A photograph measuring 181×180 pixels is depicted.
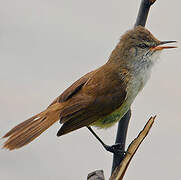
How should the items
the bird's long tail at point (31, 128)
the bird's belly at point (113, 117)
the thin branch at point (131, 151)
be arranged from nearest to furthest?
the thin branch at point (131, 151) → the bird's long tail at point (31, 128) → the bird's belly at point (113, 117)

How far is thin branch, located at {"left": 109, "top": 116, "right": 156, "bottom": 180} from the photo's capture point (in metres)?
1.59

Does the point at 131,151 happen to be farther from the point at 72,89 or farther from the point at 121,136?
the point at 72,89

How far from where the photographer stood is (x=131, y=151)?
5.49 feet

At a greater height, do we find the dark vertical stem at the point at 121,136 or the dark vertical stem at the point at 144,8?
the dark vertical stem at the point at 144,8

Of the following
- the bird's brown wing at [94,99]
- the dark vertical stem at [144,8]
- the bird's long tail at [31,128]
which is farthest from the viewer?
the bird's brown wing at [94,99]

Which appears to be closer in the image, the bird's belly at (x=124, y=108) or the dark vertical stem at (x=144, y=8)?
the dark vertical stem at (x=144, y=8)

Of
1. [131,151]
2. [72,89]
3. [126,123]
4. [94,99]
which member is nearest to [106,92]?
[94,99]

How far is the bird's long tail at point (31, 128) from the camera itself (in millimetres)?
1848

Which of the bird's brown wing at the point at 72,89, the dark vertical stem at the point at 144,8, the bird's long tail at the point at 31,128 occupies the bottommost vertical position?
the bird's long tail at the point at 31,128

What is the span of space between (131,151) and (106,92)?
0.56 metres

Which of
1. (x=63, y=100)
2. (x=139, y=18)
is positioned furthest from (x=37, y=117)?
(x=139, y=18)

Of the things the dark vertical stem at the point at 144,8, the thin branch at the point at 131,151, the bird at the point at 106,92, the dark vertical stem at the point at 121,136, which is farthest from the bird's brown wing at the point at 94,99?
the dark vertical stem at the point at 144,8

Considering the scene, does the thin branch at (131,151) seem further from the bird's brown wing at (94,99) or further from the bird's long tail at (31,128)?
the bird's long tail at (31,128)

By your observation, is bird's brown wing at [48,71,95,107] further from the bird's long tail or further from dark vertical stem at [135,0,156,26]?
dark vertical stem at [135,0,156,26]
